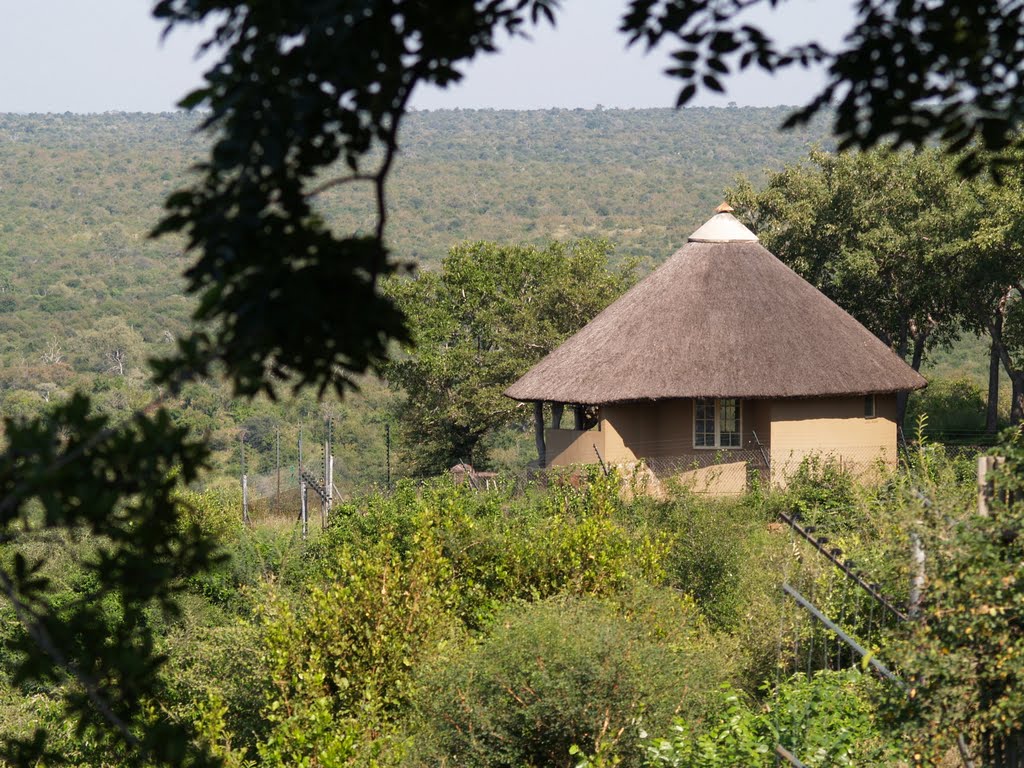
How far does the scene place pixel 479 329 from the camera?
33469 millimetres

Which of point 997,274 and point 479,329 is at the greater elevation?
point 997,274

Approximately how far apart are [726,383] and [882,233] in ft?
30.0

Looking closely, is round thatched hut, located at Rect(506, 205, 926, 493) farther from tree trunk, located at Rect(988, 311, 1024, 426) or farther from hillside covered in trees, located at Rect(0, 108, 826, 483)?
hillside covered in trees, located at Rect(0, 108, 826, 483)

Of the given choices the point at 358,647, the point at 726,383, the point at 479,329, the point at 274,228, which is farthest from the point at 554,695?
the point at 479,329

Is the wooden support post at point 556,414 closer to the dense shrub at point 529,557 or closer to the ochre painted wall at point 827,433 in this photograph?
the ochre painted wall at point 827,433

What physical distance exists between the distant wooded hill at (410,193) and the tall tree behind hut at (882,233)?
33773mm

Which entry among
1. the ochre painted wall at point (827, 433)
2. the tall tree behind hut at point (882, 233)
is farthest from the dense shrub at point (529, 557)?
the tall tree behind hut at point (882, 233)

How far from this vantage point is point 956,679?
18.5 feet

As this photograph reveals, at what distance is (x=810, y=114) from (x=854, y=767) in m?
5.12

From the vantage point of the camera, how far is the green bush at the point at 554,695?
845cm

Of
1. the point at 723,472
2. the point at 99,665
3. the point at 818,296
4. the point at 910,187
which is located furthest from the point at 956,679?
the point at 910,187

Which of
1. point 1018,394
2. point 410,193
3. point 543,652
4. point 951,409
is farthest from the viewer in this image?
point 410,193

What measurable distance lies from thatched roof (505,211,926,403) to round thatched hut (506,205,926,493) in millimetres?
24

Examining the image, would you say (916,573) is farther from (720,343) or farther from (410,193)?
(410,193)
